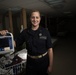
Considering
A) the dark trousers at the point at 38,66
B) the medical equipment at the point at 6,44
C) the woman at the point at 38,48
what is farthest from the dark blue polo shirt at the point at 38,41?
the medical equipment at the point at 6,44

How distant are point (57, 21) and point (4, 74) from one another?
40.8 feet

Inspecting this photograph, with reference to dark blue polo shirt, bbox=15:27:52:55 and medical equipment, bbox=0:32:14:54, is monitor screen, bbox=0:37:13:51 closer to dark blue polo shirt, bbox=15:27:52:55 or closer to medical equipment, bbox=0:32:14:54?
medical equipment, bbox=0:32:14:54

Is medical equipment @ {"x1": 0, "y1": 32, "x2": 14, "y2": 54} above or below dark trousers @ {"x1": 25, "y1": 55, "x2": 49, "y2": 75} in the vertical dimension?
above

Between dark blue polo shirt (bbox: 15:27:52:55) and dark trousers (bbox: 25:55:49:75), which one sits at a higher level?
dark blue polo shirt (bbox: 15:27:52:55)

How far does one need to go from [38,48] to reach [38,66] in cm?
25

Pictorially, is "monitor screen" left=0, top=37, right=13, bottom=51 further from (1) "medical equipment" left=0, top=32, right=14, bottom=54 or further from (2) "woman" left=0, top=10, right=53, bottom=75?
(2) "woman" left=0, top=10, right=53, bottom=75

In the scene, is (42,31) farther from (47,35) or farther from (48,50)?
(48,50)

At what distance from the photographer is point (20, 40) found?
1.94m

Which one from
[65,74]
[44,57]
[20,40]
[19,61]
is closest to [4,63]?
[19,61]

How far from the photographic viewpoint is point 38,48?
178cm

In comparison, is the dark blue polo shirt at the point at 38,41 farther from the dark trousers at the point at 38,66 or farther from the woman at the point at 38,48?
the dark trousers at the point at 38,66

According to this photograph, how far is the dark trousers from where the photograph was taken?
1.82 meters

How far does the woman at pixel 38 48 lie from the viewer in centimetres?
178

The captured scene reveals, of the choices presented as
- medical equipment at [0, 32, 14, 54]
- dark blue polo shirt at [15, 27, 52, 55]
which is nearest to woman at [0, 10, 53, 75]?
dark blue polo shirt at [15, 27, 52, 55]
